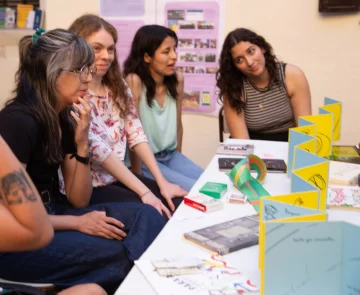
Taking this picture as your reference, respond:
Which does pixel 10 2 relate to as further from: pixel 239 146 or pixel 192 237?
pixel 192 237

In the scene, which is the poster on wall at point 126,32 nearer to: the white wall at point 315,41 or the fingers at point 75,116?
the white wall at point 315,41

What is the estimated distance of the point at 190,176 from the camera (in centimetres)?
281

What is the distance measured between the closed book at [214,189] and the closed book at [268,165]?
0.30m

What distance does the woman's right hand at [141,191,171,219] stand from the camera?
7.07ft

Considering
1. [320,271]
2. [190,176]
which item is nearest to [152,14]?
[190,176]

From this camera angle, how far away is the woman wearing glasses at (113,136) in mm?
2258

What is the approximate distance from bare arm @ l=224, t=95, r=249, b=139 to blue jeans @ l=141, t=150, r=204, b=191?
1.01ft

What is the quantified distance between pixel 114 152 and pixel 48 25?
2094 mm

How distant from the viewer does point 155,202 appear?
2176 mm

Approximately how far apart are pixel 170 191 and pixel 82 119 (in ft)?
2.14

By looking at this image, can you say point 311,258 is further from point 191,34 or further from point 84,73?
point 191,34

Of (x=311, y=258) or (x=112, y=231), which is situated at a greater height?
(x=311, y=258)

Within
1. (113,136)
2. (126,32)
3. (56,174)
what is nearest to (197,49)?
(126,32)

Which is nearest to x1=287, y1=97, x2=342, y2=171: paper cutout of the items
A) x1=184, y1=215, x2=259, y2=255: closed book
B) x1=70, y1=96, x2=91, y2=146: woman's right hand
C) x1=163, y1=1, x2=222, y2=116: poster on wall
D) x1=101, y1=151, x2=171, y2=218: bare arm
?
x1=184, y1=215, x2=259, y2=255: closed book
